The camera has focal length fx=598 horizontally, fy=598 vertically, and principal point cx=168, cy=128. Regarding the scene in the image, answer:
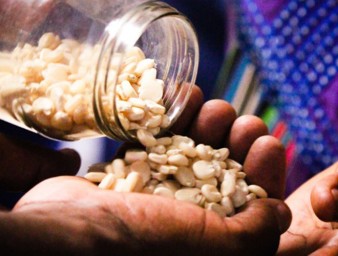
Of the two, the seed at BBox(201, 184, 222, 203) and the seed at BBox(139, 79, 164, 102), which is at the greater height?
the seed at BBox(139, 79, 164, 102)

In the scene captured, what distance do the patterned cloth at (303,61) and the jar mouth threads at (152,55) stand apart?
22 centimetres

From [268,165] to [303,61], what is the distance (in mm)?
261

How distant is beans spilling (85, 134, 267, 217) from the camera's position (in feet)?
1.77

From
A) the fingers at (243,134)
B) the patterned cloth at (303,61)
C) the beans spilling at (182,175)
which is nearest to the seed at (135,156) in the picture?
the beans spilling at (182,175)

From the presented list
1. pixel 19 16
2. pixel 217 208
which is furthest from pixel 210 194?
pixel 19 16

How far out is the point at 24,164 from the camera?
603 mm

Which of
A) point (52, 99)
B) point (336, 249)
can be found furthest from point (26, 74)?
point (336, 249)

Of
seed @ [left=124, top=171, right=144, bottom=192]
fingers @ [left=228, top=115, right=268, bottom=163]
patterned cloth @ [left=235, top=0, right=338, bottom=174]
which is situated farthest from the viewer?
patterned cloth @ [left=235, top=0, right=338, bottom=174]

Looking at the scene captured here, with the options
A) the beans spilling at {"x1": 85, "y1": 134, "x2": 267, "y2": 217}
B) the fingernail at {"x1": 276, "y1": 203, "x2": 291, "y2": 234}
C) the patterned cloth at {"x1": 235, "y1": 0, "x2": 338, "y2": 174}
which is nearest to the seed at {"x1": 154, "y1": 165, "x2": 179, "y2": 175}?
the beans spilling at {"x1": 85, "y1": 134, "x2": 267, "y2": 217}

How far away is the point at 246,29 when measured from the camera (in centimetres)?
83

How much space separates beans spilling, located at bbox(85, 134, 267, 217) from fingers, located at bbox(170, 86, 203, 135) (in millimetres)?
46

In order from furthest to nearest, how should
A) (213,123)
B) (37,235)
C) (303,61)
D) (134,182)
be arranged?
(303,61)
(213,123)
(134,182)
(37,235)

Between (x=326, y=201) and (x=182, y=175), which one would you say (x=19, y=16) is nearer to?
(x=182, y=175)

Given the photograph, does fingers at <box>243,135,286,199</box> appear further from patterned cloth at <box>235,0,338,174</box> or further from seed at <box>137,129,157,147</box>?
patterned cloth at <box>235,0,338,174</box>
